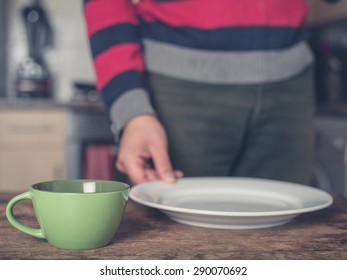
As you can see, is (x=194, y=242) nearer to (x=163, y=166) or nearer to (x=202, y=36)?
(x=163, y=166)

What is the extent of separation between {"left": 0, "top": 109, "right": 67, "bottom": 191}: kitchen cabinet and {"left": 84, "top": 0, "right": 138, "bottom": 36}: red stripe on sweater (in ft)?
5.11

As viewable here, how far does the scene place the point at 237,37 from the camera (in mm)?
1089

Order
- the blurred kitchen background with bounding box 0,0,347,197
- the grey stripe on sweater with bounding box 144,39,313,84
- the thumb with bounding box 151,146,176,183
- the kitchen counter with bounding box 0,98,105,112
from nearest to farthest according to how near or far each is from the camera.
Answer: the thumb with bounding box 151,146,176,183
the grey stripe on sweater with bounding box 144,39,313,84
the blurred kitchen background with bounding box 0,0,347,197
the kitchen counter with bounding box 0,98,105,112

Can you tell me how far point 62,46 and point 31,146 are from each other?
2.70 ft

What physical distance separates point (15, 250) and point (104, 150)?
209 centimetres

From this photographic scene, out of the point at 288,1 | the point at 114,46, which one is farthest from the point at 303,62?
the point at 114,46

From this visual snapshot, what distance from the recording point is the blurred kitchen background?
2.42 metres

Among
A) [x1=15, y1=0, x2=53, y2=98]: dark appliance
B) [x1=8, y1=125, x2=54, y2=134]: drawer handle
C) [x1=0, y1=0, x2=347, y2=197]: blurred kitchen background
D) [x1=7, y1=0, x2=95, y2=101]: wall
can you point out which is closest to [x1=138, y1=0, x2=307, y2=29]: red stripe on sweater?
[x1=0, y1=0, x2=347, y2=197]: blurred kitchen background

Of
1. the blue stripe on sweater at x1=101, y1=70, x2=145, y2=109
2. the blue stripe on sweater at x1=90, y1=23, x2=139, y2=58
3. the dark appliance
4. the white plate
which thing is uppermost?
the dark appliance

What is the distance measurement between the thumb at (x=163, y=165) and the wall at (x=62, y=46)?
2396 mm

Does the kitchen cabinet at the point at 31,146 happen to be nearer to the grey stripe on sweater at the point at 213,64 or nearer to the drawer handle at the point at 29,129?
the drawer handle at the point at 29,129

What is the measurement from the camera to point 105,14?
104 cm

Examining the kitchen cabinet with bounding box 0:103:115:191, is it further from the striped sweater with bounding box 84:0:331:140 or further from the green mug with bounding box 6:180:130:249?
the green mug with bounding box 6:180:130:249

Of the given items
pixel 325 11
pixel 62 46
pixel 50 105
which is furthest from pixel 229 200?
pixel 62 46
